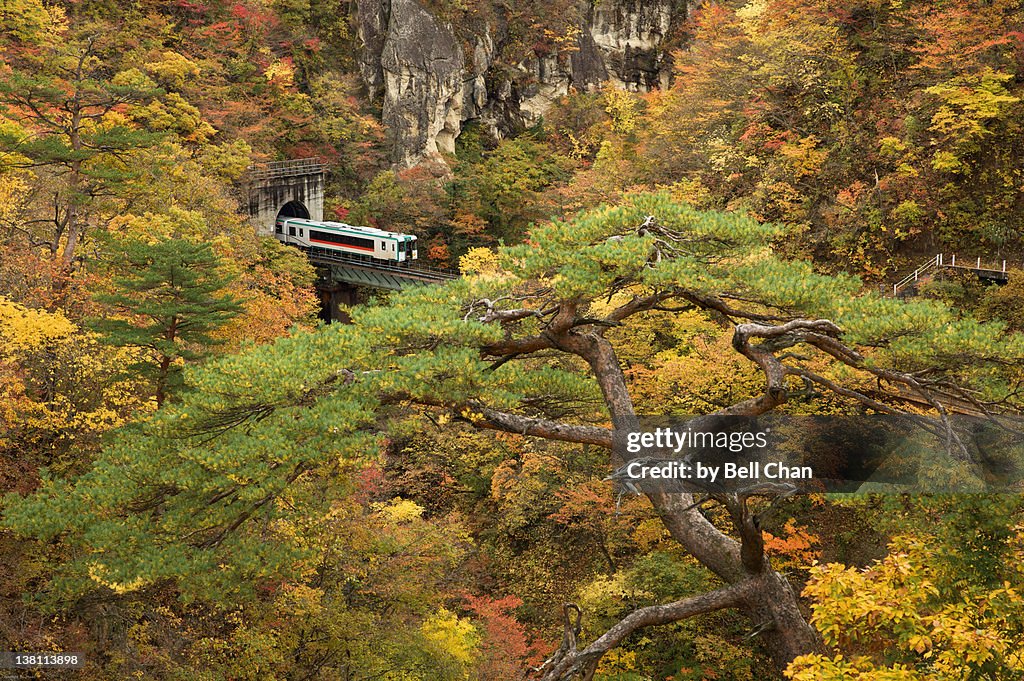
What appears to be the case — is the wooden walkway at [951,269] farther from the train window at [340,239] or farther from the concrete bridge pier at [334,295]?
the concrete bridge pier at [334,295]

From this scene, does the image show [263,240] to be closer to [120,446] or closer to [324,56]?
[324,56]

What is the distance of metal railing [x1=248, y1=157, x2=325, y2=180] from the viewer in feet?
103

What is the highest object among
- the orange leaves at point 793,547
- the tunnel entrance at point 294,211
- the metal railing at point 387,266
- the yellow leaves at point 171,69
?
the yellow leaves at point 171,69

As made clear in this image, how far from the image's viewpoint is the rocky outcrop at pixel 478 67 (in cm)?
3691

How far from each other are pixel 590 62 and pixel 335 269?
18996mm

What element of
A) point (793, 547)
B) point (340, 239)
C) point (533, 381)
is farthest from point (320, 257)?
point (533, 381)

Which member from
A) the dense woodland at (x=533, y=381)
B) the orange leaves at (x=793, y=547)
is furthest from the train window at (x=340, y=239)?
the orange leaves at (x=793, y=547)

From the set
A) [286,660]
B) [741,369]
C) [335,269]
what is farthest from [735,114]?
[286,660]

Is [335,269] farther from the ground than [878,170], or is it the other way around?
[878,170]

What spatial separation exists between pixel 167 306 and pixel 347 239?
19945 millimetres

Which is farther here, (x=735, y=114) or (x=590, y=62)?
(x=590, y=62)

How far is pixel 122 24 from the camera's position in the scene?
104 ft

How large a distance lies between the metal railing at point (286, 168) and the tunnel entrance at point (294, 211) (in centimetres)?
152

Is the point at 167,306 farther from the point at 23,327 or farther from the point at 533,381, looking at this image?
the point at 533,381
